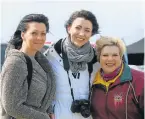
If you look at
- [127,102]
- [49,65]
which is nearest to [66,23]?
[49,65]

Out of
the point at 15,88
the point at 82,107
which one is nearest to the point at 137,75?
the point at 82,107

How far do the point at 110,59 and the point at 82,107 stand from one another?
1.58 ft

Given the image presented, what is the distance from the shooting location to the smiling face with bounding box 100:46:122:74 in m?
2.93

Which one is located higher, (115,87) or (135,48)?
(115,87)

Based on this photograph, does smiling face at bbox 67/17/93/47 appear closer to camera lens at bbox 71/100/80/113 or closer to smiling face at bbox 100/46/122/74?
smiling face at bbox 100/46/122/74

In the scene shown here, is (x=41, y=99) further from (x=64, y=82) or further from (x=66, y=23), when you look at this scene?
(x=66, y=23)

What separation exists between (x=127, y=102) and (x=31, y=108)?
806 mm

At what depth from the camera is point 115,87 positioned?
9.34ft

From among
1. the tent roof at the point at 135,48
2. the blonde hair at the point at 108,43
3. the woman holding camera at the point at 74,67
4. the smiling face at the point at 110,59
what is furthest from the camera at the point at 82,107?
the tent roof at the point at 135,48

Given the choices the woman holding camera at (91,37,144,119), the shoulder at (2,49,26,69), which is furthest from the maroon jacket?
the shoulder at (2,49,26,69)

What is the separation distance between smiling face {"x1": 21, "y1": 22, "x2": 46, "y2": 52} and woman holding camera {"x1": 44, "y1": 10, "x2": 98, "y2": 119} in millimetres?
359

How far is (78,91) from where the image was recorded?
9.59ft

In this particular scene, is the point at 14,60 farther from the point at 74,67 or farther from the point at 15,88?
the point at 74,67

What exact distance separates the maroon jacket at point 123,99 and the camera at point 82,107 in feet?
→ 0.25
